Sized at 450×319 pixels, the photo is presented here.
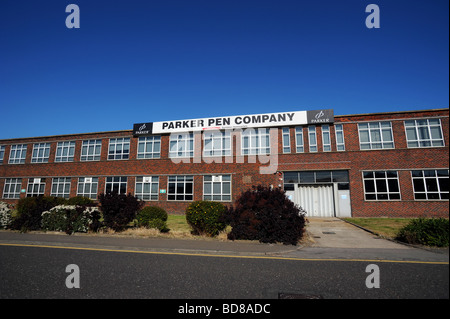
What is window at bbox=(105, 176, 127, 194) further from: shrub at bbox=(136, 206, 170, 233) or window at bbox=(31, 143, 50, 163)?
shrub at bbox=(136, 206, 170, 233)

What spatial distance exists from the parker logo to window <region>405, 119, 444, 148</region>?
6143 mm

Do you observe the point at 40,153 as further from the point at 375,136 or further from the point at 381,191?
the point at 381,191

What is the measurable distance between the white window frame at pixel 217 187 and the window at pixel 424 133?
1609cm

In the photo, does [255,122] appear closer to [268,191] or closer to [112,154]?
[268,191]

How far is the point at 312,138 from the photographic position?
2262 centimetres

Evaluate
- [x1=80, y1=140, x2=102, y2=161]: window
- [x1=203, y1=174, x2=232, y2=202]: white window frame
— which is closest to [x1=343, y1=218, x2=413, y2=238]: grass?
[x1=203, y1=174, x2=232, y2=202]: white window frame

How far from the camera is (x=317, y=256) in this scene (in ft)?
24.0

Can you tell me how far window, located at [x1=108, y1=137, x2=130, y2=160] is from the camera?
2695 centimetres

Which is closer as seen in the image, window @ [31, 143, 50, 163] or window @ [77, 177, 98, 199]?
window @ [77, 177, 98, 199]

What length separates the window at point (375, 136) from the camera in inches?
826

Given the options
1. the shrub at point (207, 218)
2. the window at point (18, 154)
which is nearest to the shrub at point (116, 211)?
the shrub at point (207, 218)

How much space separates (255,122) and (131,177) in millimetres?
14426

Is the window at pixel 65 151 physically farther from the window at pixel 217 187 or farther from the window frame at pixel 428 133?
the window frame at pixel 428 133

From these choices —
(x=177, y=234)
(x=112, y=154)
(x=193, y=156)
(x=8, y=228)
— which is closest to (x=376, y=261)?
(x=177, y=234)
